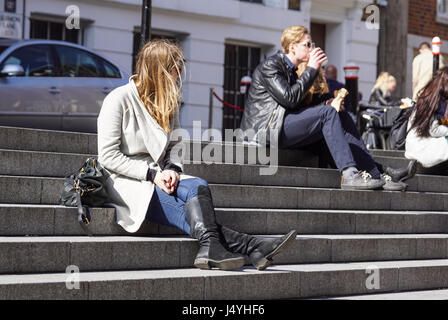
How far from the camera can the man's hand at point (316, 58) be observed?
739 centimetres

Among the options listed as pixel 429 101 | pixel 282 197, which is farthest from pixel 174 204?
pixel 429 101

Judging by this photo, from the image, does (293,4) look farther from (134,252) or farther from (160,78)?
(134,252)

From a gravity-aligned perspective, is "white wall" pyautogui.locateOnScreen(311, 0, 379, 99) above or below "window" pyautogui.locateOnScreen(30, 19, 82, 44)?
above

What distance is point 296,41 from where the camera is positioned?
7.61m

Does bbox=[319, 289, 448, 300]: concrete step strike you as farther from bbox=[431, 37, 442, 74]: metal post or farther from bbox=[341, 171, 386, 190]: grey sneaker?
bbox=[431, 37, 442, 74]: metal post

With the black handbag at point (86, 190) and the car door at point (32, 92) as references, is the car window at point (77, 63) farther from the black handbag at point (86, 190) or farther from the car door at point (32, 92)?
the black handbag at point (86, 190)

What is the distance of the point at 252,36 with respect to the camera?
1675 cm

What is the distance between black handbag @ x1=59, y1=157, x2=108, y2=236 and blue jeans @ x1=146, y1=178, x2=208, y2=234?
1.11 ft

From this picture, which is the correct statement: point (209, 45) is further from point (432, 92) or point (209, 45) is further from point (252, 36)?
point (432, 92)

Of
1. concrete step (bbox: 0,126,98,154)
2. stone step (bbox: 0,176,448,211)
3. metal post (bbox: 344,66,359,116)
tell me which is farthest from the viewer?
metal post (bbox: 344,66,359,116)

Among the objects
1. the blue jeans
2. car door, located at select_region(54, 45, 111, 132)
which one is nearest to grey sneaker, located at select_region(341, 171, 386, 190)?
the blue jeans

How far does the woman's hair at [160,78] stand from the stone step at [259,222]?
2.49 feet

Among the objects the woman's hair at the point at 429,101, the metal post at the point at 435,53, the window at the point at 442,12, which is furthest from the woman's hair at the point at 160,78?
the window at the point at 442,12

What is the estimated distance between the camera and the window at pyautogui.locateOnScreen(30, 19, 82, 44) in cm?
1401
